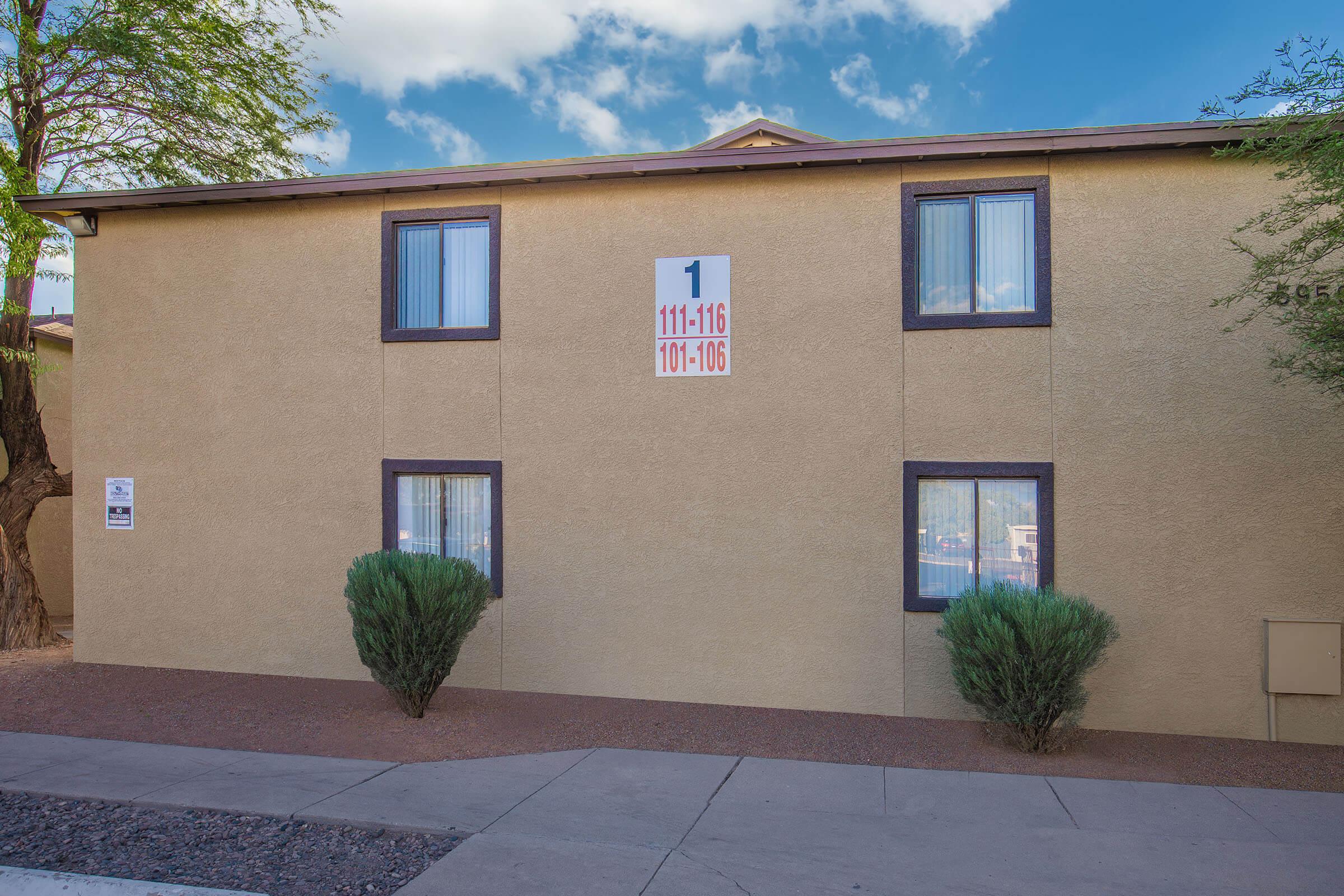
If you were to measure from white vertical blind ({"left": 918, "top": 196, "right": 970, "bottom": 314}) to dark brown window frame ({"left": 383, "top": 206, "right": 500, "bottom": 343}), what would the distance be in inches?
166

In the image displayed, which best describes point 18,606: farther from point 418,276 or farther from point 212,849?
point 212,849

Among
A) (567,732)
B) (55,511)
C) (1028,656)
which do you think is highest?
(55,511)

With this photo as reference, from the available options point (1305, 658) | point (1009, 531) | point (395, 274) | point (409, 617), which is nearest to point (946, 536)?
point (1009, 531)

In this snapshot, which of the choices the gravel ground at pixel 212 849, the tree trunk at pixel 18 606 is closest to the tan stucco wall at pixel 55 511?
the tree trunk at pixel 18 606

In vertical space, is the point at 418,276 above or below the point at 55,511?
above

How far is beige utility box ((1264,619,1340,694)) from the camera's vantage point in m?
7.52

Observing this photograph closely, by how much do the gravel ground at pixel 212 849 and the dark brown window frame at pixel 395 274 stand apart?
501cm

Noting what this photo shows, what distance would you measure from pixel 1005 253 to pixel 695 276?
2904 millimetres

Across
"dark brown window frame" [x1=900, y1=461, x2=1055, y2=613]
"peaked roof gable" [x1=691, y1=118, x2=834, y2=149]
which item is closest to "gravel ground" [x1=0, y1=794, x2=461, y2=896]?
"dark brown window frame" [x1=900, y1=461, x2=1055, y2=613]

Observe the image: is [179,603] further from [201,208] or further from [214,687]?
[201,208]

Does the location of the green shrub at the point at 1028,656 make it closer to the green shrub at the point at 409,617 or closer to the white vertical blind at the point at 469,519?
the green shrub at the point at 409,617

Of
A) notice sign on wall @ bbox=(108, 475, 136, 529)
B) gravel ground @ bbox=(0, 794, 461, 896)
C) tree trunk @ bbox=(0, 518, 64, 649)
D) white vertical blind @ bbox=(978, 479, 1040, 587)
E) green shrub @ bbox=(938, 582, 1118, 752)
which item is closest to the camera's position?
gravel ground @ bbox=(0, 794, 461, 896)

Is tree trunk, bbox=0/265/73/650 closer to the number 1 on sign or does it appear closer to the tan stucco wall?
the tan stucco wall

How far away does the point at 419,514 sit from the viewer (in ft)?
30.9
